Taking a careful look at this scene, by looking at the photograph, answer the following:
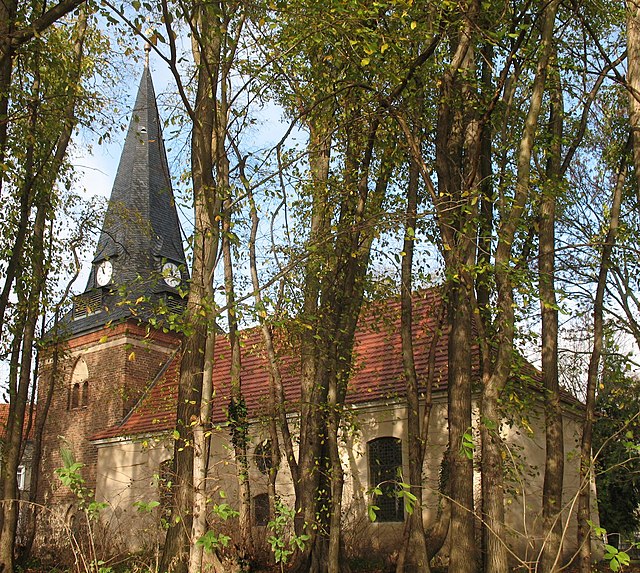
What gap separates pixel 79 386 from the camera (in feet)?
87.5

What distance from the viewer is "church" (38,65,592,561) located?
16.1 metres

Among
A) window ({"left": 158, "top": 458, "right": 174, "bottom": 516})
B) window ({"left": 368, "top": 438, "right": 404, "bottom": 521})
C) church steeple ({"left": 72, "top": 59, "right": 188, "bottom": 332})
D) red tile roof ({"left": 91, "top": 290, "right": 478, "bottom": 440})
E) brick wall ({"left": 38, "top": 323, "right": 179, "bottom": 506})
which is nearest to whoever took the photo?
window ({"left": 158, "top": 458, "right": 174, "bottom": 516})

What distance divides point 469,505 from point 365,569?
5673 millimetres

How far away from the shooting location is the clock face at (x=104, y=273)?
2639cm

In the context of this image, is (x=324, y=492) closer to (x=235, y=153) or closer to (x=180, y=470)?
(x=180, y=470)

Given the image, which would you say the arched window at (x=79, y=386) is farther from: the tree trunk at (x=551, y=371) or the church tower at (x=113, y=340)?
the tree trunk at (x=551, y=371)

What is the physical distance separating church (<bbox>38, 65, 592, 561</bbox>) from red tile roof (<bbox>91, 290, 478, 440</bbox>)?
0.05m

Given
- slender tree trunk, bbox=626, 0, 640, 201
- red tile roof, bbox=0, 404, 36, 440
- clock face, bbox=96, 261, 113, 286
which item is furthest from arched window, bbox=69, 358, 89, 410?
slender tree trunk, bbox=626, 0, 640, 201

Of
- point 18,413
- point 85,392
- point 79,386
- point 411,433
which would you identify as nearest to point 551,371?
point 411,433

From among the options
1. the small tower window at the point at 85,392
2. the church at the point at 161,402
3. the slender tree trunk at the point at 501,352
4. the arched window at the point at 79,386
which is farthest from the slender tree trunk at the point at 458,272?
the arched window at the point at 79,386

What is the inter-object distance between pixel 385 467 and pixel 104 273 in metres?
13.9

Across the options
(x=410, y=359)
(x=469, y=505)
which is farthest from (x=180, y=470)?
(x=410, y=359)

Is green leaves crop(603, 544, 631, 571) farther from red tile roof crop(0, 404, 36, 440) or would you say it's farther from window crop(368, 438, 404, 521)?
red tile roof crop(0, 404, 36, 440)

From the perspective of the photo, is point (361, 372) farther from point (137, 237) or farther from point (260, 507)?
point (137, 237)
